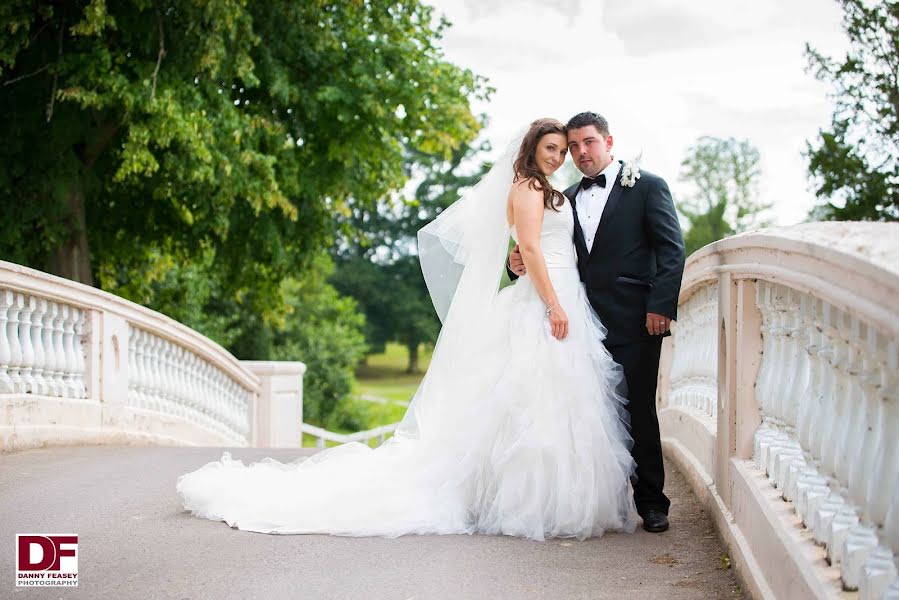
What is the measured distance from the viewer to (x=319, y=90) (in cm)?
1400

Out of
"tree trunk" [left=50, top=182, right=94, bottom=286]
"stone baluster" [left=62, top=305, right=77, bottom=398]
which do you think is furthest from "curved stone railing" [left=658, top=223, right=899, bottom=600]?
"tree trunk" [left=50, top=182, right=94, bottom=286]

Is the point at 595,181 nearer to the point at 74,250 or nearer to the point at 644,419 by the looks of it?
the point at 644,419

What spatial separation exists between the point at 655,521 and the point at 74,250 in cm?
993

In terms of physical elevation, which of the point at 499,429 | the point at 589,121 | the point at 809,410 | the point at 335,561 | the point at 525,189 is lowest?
the point at 335,561

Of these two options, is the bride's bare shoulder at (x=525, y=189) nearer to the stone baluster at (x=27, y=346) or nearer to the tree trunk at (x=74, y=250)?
the stone baluster at (x=27, y=346)

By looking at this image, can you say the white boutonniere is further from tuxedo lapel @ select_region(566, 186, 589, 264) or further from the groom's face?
tuxedo lapel @ select_region(566, 186, 589, 264)

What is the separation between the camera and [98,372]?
27.1ft

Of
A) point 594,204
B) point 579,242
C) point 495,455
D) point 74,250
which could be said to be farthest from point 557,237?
point 74,250

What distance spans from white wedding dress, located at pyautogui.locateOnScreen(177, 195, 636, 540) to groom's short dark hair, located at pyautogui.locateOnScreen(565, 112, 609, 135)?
18.1 inches

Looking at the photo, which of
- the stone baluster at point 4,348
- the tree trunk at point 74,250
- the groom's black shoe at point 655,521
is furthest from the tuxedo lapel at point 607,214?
the tree trunk at point 74,250

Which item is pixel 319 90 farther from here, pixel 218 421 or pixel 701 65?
pixel 701 65

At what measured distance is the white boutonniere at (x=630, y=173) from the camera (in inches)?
196

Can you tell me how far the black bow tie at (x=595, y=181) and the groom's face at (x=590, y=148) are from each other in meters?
0.03

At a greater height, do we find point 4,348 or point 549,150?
point 549,150
